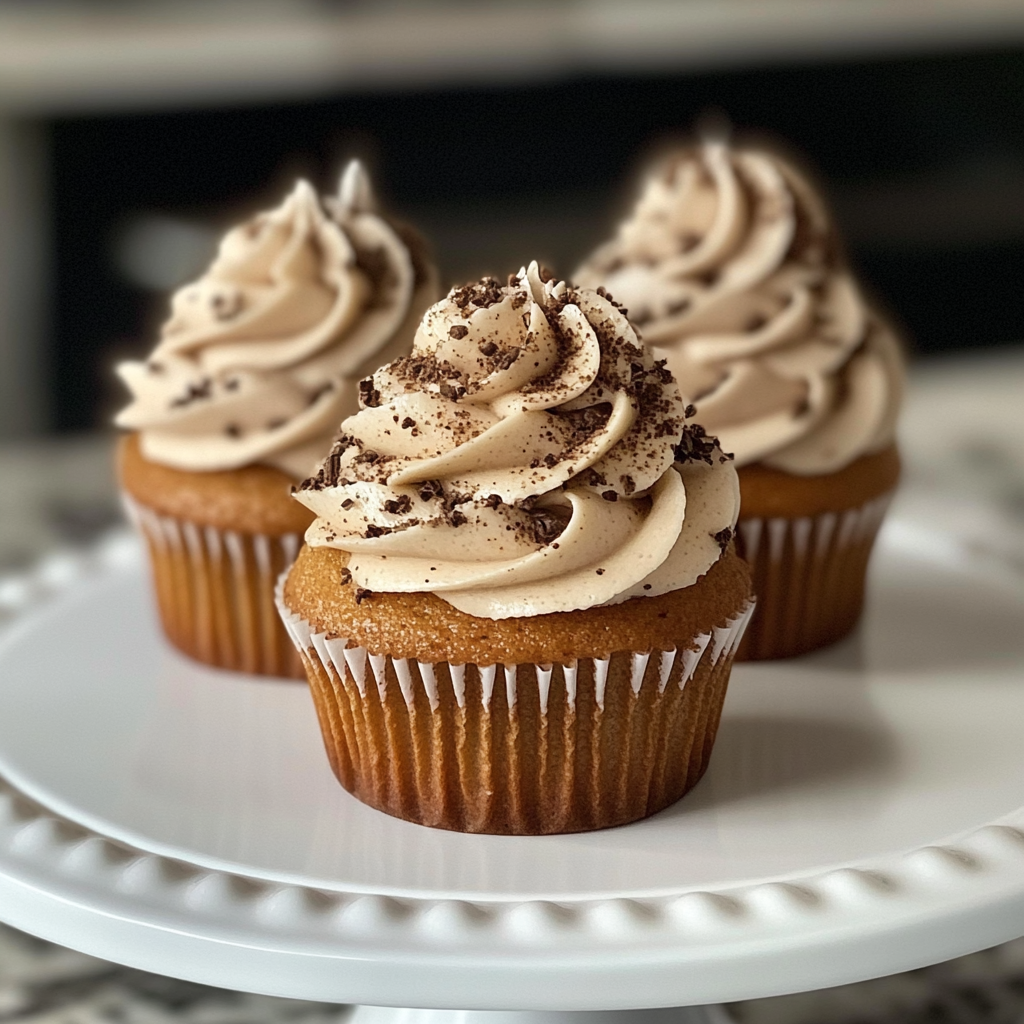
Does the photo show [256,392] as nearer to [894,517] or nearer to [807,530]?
[807,530]

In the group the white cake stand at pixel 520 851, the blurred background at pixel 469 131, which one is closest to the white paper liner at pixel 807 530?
the white cake stand at pixel 520 851

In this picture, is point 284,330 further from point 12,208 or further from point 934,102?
point 934,102

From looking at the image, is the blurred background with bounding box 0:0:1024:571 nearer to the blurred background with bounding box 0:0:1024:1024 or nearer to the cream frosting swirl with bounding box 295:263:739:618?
the blurred background with bounding box 0:0:1024:1024

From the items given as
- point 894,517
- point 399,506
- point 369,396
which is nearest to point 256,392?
point 369,396

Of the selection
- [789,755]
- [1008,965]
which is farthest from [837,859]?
[1008,965]

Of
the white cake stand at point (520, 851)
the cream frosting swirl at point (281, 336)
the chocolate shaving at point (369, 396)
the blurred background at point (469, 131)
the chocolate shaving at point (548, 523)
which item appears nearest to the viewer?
the white cake stand at point (520, 851)

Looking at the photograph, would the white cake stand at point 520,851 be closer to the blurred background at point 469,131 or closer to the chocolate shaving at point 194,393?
the chocolate shaving at point 194,393

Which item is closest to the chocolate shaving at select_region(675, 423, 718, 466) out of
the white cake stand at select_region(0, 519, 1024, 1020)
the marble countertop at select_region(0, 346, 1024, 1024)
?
the white cake stand at select_region(0, 519, 1024, 1020)
